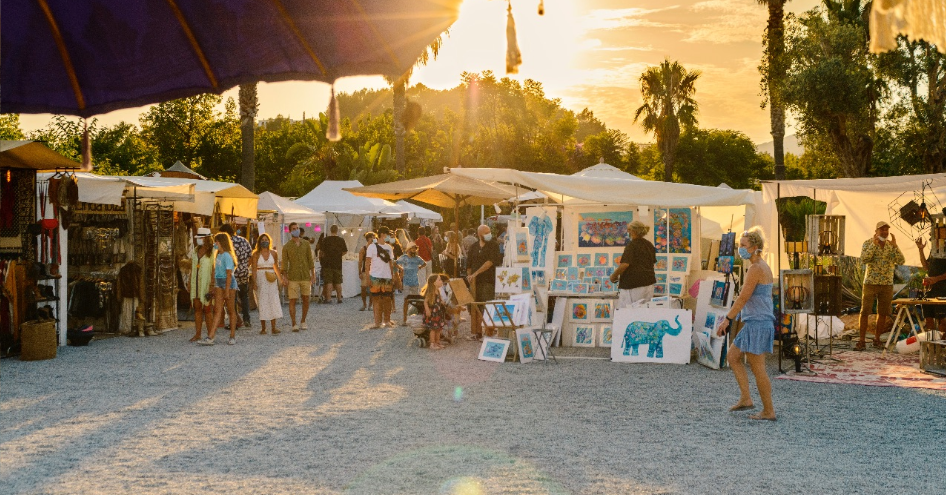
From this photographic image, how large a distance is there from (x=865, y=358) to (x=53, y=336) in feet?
39.6

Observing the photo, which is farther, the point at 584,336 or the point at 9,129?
the point at 9,129

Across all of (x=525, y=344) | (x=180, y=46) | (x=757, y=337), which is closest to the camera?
(x=180, y=46)

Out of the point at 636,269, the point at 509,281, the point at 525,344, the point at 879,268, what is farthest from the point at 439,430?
the point at 879,268

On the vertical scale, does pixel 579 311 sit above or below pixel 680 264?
below

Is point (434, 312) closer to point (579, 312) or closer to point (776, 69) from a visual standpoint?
point (579, 312)

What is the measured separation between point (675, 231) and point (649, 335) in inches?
104

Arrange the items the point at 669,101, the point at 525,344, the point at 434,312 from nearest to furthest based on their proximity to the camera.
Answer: the point at 525,344, the point at 434,312, the point at 669,101

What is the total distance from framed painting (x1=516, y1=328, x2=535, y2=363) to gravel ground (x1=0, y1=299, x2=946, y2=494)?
1.46 ft

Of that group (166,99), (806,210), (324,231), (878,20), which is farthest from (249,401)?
(806,210)

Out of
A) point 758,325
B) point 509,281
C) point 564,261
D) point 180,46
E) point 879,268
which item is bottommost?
point 758,325

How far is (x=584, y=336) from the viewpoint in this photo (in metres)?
Answer: 14.1

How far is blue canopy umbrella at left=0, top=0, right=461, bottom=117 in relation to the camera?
2801mm

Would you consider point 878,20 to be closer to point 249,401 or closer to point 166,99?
point 166,99

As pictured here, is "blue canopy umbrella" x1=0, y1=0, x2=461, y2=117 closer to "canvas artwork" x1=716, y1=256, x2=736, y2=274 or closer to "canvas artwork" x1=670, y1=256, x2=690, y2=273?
"canvas artwork" x1=716, y1=256, x2=736, y2=274
